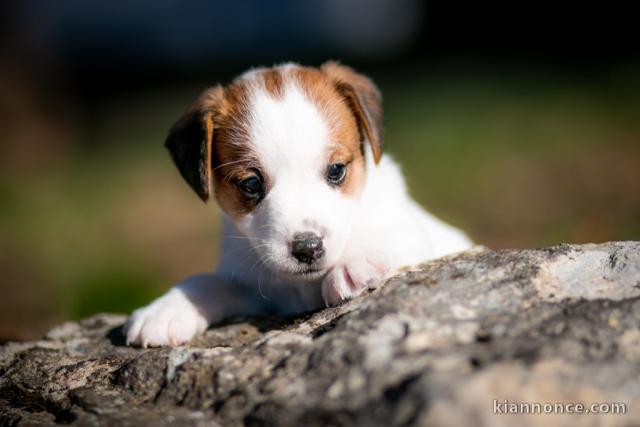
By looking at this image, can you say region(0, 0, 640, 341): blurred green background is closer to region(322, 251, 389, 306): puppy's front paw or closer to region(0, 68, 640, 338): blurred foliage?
region(0, 68, 640, 338): blurred foliage

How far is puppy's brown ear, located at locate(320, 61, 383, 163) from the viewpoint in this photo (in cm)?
446

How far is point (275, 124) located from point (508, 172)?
631cm

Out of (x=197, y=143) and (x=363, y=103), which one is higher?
(x=363, y=103)

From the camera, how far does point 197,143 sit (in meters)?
4.34

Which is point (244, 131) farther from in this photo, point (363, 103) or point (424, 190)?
point (424, 190)

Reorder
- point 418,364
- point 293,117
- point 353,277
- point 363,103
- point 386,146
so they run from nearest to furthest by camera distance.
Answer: point 418,364 < point 353,277 < point 293,117 < point 363,103 < point 386,146

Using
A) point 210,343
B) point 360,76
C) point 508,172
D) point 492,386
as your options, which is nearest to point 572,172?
point 508,172

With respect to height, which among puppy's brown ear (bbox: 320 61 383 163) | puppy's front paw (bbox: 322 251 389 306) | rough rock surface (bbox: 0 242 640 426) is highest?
puppy's brown ear (bbox: 320 61 383 163)

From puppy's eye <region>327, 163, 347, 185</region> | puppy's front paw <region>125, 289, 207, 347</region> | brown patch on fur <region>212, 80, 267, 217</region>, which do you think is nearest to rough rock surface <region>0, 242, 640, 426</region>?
puppy's front paw <region>125, 289, 207, 347</region>

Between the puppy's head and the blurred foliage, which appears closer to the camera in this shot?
the puppy's head

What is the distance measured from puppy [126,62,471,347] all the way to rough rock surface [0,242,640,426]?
43 cm

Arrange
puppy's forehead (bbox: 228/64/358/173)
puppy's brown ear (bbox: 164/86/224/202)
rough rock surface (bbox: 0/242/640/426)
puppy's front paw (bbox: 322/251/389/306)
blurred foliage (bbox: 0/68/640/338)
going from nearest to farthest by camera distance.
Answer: rough rock surface (bbox: 0/242/640/426) < puppy's front paw (bbox: 322/251/389/306) < puppy's forehead (bbox: 228/64/358/173) < puppy's brown ear (bbox: 164/86/224/202) < blurred foliage (bbox: 0/68/640/338)

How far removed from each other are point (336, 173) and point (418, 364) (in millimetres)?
1852

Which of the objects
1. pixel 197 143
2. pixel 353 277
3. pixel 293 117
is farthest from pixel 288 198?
pixel 197 143
